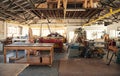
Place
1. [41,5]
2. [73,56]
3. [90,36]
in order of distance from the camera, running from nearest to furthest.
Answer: [41,5] < [73,56] < [90,36]

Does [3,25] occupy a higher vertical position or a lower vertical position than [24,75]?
higher

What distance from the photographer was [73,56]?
9.03 m

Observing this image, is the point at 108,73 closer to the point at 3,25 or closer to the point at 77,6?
the point at 77,6

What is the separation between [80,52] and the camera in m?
9.23

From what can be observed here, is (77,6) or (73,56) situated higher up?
(77,6)

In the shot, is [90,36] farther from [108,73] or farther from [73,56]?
[108,73]

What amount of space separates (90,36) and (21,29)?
6.96m

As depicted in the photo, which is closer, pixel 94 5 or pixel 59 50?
pixel 94 5

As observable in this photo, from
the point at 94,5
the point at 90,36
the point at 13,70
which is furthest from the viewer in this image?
the point at 90,36

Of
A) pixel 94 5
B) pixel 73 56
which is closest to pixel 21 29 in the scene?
pixel 73 56

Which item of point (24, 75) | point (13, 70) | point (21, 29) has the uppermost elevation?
point (21, 29)

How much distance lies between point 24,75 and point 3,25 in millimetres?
7635

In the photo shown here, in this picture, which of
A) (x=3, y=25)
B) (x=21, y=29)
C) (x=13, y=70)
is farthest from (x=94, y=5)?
(x=21, y=29)

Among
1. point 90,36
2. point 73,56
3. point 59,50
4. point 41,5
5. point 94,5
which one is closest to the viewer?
point 94,5
